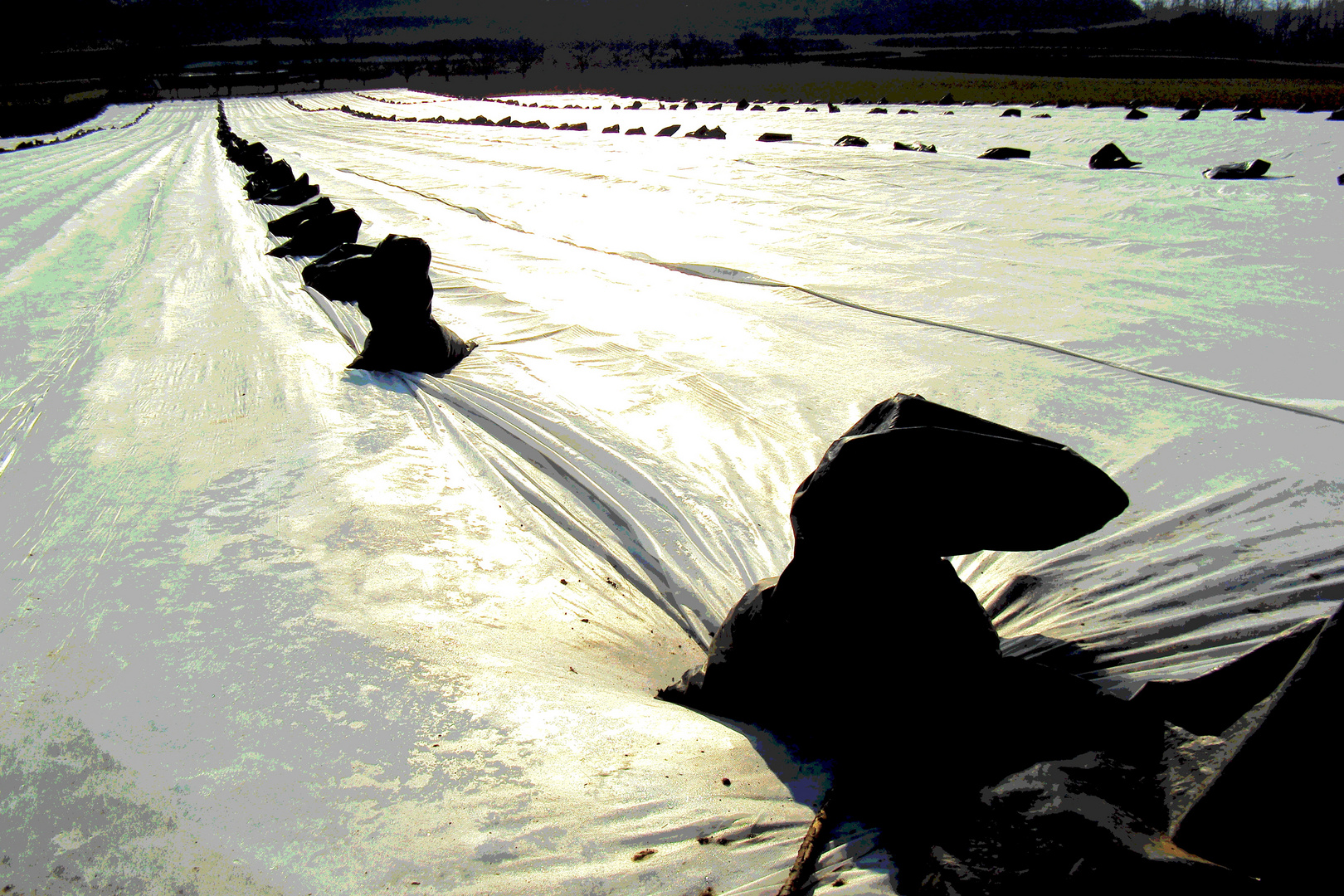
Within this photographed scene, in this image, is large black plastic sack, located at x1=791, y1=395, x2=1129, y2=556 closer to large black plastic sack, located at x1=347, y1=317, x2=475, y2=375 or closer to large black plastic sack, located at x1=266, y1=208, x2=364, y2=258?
large black plastic sack, located at x1=347, y1=317, x2=475, y2=375

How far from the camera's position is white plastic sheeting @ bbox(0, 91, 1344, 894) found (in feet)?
4.65

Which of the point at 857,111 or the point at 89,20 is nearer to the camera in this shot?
the point at 857,111

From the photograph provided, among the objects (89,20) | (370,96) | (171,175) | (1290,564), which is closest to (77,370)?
(1290,564)

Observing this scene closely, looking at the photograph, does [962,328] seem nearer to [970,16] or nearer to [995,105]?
[995,105]

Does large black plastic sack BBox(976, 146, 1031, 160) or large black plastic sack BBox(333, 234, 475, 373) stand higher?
large black plastic sack BBox(976, 146, 1031, 160)

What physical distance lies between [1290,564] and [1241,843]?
1305 mm

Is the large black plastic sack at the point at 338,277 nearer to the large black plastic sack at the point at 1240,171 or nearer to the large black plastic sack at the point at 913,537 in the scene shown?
the large black plastic sack at the point at 913,537

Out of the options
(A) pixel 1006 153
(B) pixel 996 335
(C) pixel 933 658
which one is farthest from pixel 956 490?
(A) pixel 1006 153

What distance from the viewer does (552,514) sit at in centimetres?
248

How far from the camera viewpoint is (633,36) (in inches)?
3125

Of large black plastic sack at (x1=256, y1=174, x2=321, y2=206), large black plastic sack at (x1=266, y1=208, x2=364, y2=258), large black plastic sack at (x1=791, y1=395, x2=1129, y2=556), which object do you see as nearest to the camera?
large black plastic sack at (x1=791, y1=395, x2=1129, y2=556)

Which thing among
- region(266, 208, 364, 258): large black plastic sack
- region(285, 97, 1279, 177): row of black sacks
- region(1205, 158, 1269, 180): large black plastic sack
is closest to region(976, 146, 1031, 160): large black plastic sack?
region(285, 97, 1279, 177): row of black sacks

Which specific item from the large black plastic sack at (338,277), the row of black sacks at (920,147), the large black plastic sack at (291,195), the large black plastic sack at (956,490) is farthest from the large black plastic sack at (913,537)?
the large black plastic sack at (291,195)

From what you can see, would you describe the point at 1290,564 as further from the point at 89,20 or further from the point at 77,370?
the point at 89,20
